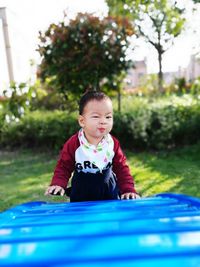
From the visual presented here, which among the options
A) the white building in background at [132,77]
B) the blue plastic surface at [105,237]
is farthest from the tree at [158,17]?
the blue plastic surface at [105,237]

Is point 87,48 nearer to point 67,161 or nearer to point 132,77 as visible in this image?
point 67,161

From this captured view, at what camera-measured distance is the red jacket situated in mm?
2395

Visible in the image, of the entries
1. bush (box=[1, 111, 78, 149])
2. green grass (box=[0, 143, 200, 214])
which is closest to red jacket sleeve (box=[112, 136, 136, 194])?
green grass (box=[0, 143, 200, 214])

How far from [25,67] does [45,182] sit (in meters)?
15.2

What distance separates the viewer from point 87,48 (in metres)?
7.11

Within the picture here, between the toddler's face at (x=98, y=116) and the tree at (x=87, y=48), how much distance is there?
16.2 ft

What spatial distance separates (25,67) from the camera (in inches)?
747

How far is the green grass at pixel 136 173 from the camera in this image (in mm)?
4203

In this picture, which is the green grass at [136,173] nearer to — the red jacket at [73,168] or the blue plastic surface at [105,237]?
the red jacket at [73,168]

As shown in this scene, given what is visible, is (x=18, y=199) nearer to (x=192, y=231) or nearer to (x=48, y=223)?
(x=48, y=223)

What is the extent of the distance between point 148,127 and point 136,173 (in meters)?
1.83

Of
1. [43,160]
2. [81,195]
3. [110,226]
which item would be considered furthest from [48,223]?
[43,160]

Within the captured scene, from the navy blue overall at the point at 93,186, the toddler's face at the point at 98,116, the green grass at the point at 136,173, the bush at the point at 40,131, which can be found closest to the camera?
the toddler's face at the point at 98,116

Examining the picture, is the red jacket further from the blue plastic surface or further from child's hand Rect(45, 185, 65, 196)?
the blue plastic surface
